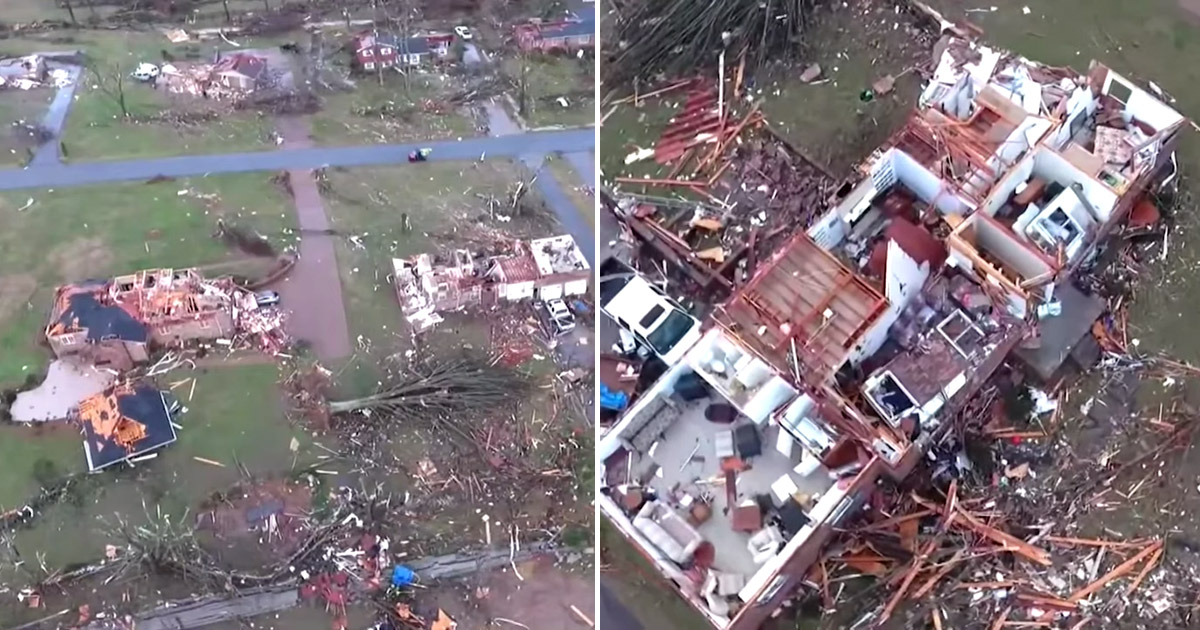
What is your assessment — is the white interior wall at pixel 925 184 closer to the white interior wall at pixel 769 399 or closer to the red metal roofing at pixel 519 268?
the white interior wall at pixel 769 399

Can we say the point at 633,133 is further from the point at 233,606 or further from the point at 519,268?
the point at 233,606

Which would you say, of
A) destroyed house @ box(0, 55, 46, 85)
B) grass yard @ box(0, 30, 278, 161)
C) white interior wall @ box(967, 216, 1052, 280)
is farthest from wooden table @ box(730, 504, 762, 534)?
destroyed house @ box(0, 55, 46, 85)

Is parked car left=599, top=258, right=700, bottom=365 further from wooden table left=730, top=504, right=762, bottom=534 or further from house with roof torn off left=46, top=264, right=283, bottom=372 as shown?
house with roof torn off left=46, top=264, right=283, bottom=372

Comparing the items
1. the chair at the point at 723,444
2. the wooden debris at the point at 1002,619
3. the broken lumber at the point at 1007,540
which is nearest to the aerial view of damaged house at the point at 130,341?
the chair at the point at 723,444

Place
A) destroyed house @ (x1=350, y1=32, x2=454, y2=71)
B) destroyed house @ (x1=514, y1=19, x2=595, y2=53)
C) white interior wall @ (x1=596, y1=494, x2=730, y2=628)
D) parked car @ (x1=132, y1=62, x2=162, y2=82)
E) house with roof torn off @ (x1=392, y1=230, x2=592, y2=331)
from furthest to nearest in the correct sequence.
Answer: destroyed house @ (x1=514, y1=19, x2=595, y2=53) → destroyed house @ (x1=350, y1=32, x2=454, y2=71) → parked car @ (x1=132, y1=62, x2=162, y2=82) → house with roof torn off @ (x1=392, y1=230, x2=592, y2=331) → white interior wall @ (x1=596, y1=494, x2=730, y2=628)

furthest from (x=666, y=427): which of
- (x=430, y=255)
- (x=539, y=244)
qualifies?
(x=430, y=255)

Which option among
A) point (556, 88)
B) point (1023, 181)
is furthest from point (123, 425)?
point (1023, 181)

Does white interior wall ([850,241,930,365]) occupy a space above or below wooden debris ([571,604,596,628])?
above
